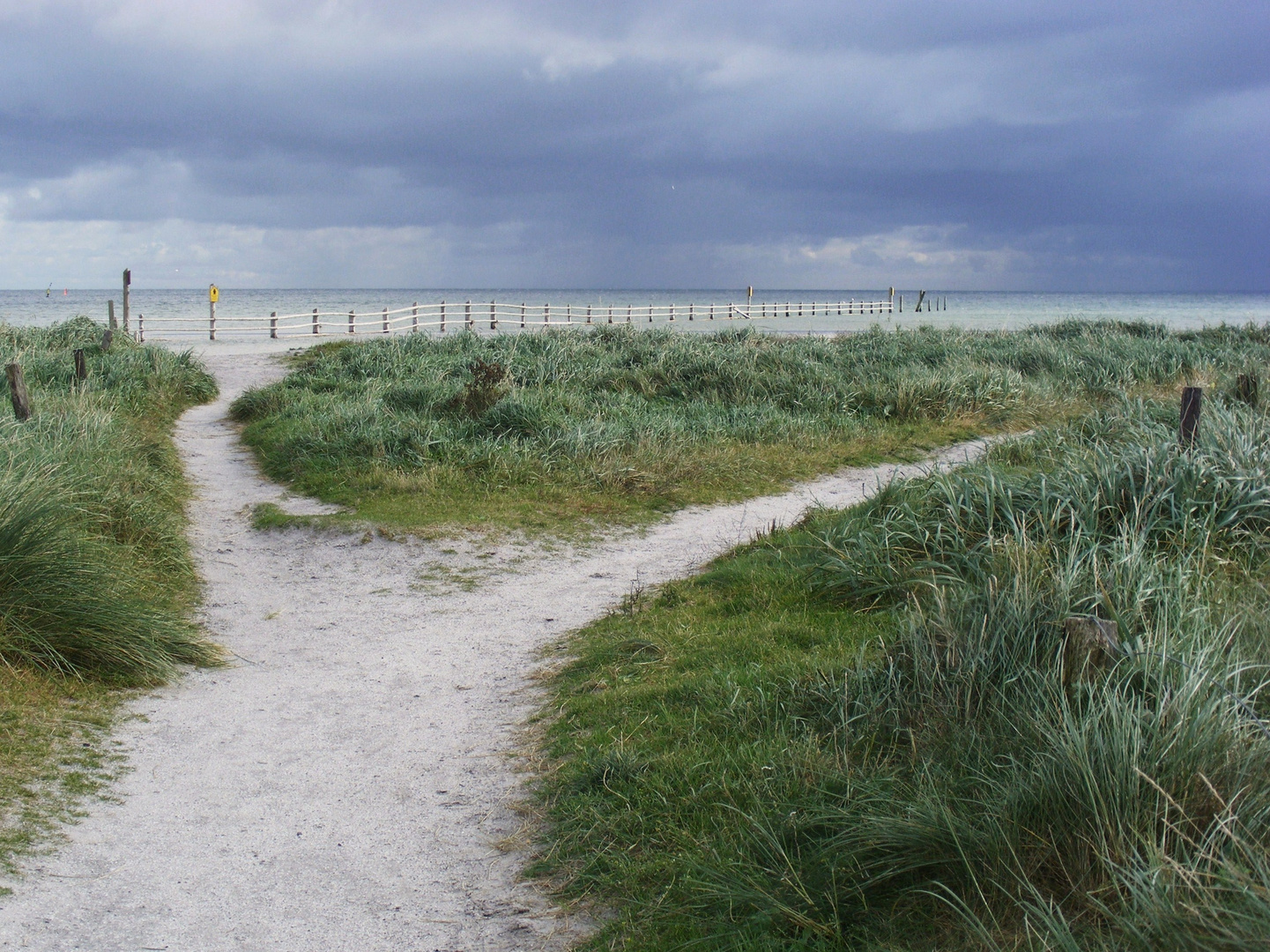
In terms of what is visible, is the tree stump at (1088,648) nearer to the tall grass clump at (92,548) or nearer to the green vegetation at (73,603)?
the green vegetation at (73,603)

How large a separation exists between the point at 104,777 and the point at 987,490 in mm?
5954

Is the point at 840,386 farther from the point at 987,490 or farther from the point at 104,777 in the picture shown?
the point at 104,777

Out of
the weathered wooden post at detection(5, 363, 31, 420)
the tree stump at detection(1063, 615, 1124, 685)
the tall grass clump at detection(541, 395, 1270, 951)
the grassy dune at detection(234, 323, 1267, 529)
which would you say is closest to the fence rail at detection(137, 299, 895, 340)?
the grassy dune at detection(234, 323, 1267, 529)

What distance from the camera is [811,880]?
3.22m

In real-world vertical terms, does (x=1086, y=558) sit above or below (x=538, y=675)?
above

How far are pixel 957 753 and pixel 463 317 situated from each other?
44499mm

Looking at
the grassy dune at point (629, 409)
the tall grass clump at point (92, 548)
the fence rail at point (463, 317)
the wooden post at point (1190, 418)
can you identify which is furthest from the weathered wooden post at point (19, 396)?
the fence rail at point (463, 317)

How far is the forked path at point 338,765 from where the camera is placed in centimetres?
363

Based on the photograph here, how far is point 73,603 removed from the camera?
19.5ft

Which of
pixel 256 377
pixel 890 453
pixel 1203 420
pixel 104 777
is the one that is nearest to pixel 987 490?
pixel 1203 420

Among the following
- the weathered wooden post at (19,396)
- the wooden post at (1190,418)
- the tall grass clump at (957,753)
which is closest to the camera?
the tall grass clump at (957,753)

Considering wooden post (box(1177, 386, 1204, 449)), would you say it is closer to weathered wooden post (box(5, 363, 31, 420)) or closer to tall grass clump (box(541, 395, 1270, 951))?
tall grass clump (box(541, 395, 1270, 951))

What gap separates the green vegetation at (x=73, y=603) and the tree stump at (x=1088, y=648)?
4.36 metres

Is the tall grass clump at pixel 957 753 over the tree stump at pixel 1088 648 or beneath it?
beneath
